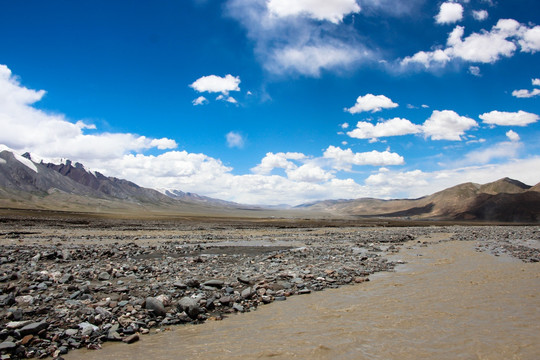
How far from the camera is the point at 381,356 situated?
311 inches

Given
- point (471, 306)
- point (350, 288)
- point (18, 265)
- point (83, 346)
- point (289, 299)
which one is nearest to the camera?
point (83, 346)

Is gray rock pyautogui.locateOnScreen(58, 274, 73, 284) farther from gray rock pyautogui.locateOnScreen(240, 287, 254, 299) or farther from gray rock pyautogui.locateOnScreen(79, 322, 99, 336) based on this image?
gray rock pyautogui.locateOnScreen(240, 287, 254, 299)

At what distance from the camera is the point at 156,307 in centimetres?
1039

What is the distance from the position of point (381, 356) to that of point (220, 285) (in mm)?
7374

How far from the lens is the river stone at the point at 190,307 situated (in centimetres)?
1042

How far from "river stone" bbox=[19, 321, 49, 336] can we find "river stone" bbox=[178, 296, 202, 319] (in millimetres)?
3768

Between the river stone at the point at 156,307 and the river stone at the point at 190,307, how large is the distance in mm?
570

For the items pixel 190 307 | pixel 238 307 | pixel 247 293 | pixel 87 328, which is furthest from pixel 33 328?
pixel 247 293

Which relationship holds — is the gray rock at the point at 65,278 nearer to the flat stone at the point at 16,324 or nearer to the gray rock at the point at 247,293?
the flat stone at the point at 16,324

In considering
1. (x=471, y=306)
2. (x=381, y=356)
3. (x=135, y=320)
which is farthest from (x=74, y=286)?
(x=471, y=306)

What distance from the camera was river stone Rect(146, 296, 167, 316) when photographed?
10.3 m

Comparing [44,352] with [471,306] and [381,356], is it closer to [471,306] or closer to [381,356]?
[381,356]

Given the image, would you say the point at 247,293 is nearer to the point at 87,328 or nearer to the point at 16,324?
the point at 87,328

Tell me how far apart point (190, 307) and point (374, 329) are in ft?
19.0
